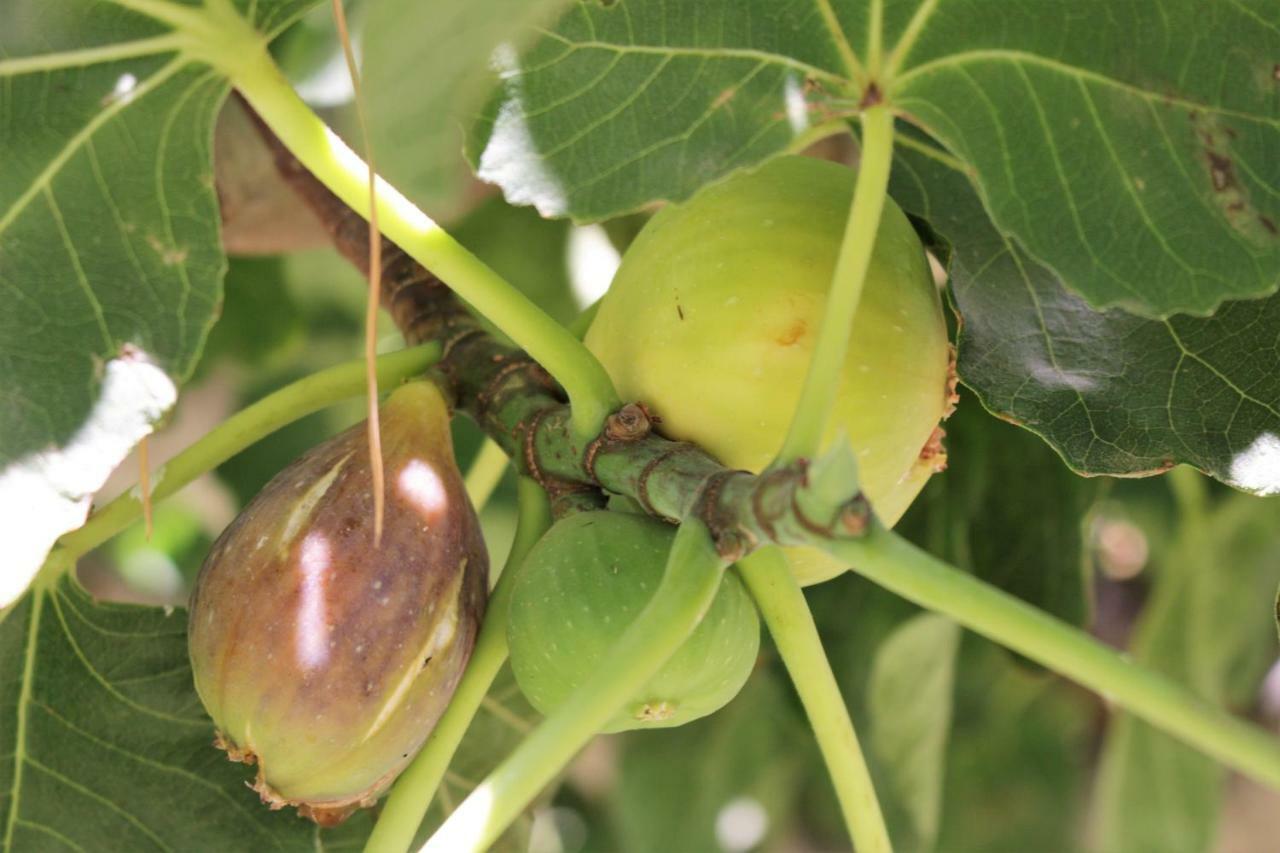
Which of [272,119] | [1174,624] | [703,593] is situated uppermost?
[1174,624]

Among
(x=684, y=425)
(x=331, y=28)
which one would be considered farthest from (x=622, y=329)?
(x=331, y=28)

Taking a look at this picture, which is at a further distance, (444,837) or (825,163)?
(825,163)

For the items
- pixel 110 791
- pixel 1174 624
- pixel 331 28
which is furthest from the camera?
pixel 1174 624

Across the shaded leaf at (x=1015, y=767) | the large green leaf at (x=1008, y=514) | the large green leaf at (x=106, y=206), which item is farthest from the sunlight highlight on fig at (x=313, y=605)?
the shaded leaf at (x=1015, y=767)

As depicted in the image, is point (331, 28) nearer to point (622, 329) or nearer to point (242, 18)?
point (242, 18)

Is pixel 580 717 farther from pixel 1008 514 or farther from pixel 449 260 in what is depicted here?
pixel 1008 514
